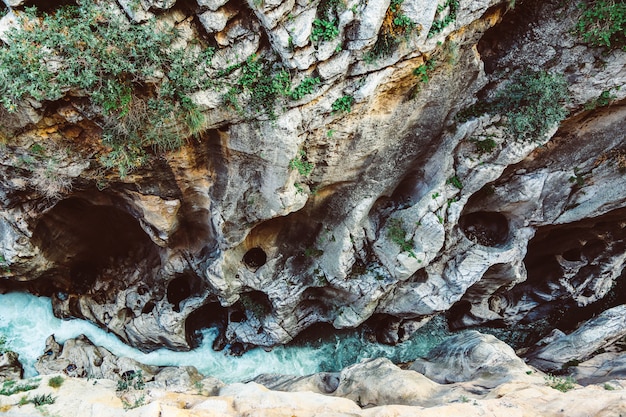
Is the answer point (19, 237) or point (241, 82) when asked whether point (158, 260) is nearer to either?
point (19, 237)

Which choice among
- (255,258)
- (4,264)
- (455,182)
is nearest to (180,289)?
(255,258)

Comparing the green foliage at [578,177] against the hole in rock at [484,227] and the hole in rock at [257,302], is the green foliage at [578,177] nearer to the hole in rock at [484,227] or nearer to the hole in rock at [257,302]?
the hole in rock at [484,227]

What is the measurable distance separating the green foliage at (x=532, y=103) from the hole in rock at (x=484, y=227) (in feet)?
10.6

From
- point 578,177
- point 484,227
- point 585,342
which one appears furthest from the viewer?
point 484,227

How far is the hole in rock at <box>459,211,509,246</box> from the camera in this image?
1131 cm

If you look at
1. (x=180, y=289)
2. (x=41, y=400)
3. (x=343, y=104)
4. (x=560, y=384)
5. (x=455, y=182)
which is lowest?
(x=560, y=384)

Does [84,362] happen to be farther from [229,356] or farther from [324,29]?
[324,29]

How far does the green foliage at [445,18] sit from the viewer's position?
716 centimetres

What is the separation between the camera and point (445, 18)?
7242 mm

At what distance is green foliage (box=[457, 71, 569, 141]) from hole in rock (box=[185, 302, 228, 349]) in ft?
35.9

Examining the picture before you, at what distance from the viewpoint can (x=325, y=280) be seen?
36.3 ft

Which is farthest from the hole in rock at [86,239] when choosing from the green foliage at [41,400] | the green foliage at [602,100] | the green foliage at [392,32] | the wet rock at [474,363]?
the green foliage at [602,100]

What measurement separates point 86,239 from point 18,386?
5.72 metres

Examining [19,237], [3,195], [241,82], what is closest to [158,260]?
[19,237]
